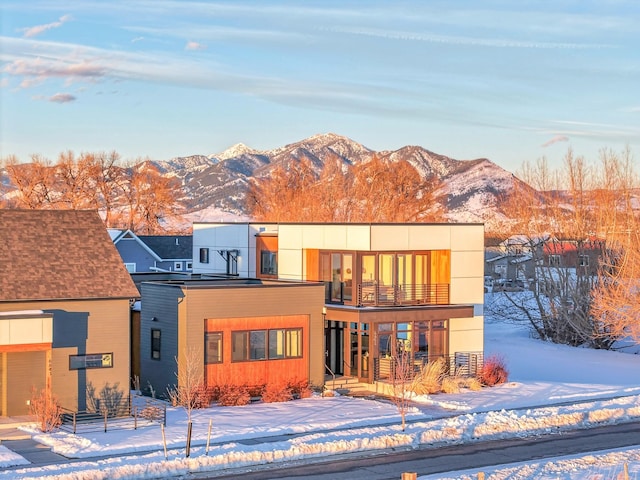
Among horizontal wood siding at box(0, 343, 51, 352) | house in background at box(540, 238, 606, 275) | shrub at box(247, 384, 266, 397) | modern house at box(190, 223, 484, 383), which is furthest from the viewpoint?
house in background at box(540, 238, 606, 275)

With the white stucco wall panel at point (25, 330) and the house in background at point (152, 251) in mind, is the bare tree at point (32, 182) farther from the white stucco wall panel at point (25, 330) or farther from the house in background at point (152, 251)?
the white stucco wall panel at point (25, 330)

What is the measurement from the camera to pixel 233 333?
33.3m

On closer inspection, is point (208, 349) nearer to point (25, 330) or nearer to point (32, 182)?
point (25, 330)

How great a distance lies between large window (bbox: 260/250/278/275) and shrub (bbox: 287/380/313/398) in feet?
27.2

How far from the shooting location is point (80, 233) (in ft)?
104

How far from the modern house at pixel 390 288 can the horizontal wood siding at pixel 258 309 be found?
2.36ft

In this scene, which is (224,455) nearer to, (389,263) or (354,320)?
(354,320)

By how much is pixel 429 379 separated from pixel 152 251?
4401cm

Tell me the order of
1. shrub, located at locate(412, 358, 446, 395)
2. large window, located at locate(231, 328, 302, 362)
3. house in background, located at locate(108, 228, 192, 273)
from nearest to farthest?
1. large window, located at locate(231, 328, 302, 362)
2. shrub, located at locate(412, 358, 446, 395)
3. house in background, located at locate(108, 228, 192, 273)

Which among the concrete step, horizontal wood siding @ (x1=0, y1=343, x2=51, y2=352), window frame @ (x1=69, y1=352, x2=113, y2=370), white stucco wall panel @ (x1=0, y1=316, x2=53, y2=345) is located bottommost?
the concrete step

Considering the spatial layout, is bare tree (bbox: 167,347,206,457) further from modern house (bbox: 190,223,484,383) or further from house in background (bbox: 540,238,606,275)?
house in background (bbox: 540,238,606,275)

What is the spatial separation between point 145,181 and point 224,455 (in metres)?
87.4

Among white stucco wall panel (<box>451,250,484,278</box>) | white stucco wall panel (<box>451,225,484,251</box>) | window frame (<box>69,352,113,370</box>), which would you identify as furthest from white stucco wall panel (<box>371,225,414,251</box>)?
window frame (<box>69,352,113,370</box>)

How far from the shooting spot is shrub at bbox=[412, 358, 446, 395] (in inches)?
1385
